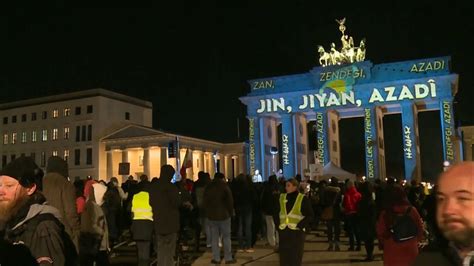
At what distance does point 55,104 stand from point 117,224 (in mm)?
67524

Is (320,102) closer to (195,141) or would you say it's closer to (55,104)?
(195,141)

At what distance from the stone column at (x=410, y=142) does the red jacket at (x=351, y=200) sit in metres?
37.8

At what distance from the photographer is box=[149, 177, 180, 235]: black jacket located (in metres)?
10.4

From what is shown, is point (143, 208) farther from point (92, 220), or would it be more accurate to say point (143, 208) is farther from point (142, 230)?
point (92, 220)

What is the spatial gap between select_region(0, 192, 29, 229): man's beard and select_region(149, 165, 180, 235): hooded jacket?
662 centimetres

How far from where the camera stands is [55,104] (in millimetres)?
78000

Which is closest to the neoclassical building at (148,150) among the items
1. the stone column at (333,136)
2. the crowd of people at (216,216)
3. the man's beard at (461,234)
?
the stone column at (333,136)

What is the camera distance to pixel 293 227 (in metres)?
8.53

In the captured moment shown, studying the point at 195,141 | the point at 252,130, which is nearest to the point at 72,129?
the point at 195,141

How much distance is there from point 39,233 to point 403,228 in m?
5.51

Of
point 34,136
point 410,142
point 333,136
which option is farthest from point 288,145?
point 34,136

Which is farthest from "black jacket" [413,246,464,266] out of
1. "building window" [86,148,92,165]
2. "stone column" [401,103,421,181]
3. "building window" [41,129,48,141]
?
"building window" [41,129,48,141]

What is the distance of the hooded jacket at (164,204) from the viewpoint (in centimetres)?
1042

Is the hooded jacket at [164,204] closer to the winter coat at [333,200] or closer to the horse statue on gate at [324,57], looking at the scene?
the winter coat at [333,200]
